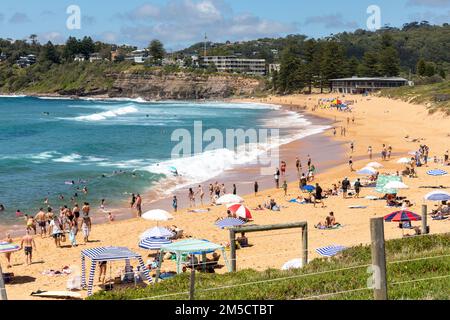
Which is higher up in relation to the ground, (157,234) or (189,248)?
(189,248)

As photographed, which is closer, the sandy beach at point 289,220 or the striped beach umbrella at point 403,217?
the sandy beach at point 289,220

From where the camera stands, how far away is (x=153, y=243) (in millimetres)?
15906

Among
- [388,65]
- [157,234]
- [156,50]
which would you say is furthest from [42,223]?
[156,50]

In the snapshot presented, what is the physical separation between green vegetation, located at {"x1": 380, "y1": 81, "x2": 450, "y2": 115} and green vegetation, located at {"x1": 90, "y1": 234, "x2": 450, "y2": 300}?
49.9 m

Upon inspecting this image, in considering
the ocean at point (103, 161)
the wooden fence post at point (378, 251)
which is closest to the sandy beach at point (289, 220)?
the ocean at point (103, 161)

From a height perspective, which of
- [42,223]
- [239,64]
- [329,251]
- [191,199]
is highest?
[239,64]

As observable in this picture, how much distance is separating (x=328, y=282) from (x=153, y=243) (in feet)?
27.8

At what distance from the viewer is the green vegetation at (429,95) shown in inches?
2391

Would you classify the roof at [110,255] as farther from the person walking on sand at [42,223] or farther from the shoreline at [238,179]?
the shoreline at [238,179]

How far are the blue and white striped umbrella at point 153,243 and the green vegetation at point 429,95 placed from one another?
46.1 metres

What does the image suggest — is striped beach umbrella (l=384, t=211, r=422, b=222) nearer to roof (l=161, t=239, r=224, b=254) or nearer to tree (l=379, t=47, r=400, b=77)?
roof (l=161, t=239, r=224, b=254)

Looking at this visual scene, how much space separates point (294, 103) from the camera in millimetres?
105375

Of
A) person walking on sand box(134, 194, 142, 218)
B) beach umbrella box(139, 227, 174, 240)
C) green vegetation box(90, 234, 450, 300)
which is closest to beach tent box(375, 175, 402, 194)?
beach umbrella box(139, 227, 174, 240)

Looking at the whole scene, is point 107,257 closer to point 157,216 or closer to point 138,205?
point 157,216
